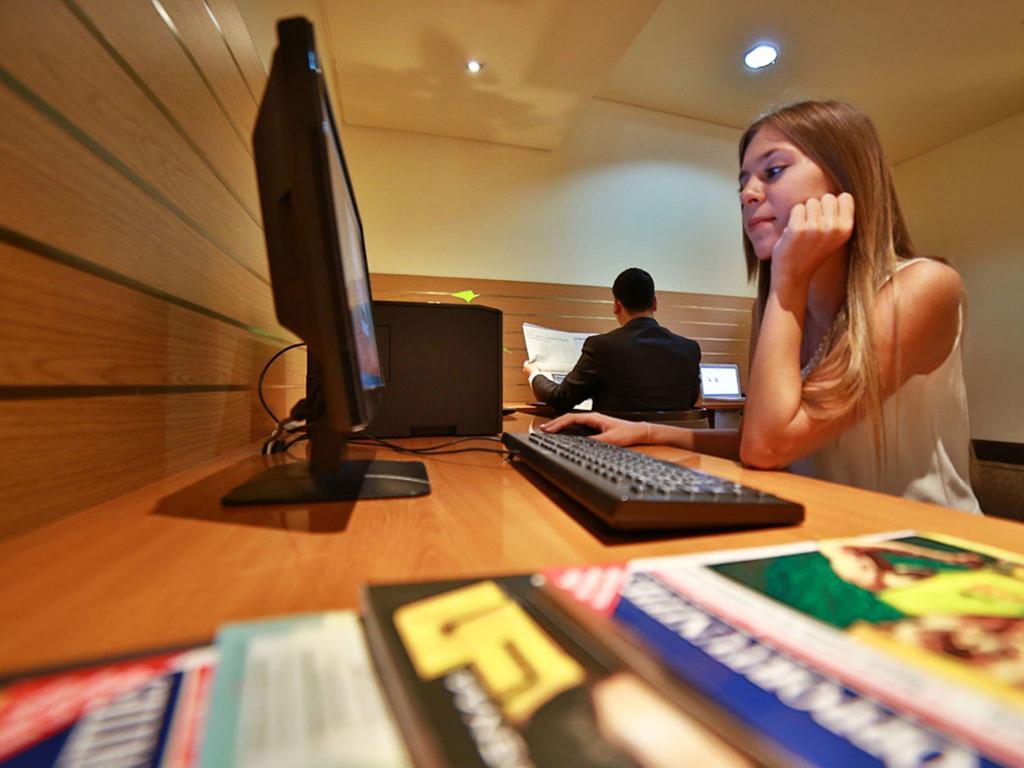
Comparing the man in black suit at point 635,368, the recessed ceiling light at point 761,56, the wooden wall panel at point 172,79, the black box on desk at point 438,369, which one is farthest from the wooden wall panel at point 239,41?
the recessed ceiling light at point 761,56

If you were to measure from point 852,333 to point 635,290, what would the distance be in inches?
55.3

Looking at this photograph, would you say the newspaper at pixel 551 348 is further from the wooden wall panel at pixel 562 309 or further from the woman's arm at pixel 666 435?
the woman's arm at pixel 666 435

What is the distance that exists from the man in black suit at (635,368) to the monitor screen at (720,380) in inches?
35.9

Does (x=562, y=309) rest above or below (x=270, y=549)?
above

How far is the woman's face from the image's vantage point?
0.96 m

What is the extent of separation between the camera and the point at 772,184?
1.00 meters

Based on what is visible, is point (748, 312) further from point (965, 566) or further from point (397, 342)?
point (965, 566)

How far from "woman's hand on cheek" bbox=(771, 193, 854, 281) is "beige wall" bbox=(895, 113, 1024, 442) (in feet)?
11.3

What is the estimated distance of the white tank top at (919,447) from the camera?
2.75 ft

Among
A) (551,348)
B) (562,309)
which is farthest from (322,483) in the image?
(562,309)

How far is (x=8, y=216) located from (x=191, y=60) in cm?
55

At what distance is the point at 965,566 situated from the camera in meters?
0.33

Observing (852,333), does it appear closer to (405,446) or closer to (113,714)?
(405,446)

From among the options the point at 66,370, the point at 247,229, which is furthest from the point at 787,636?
the point at 247,229
